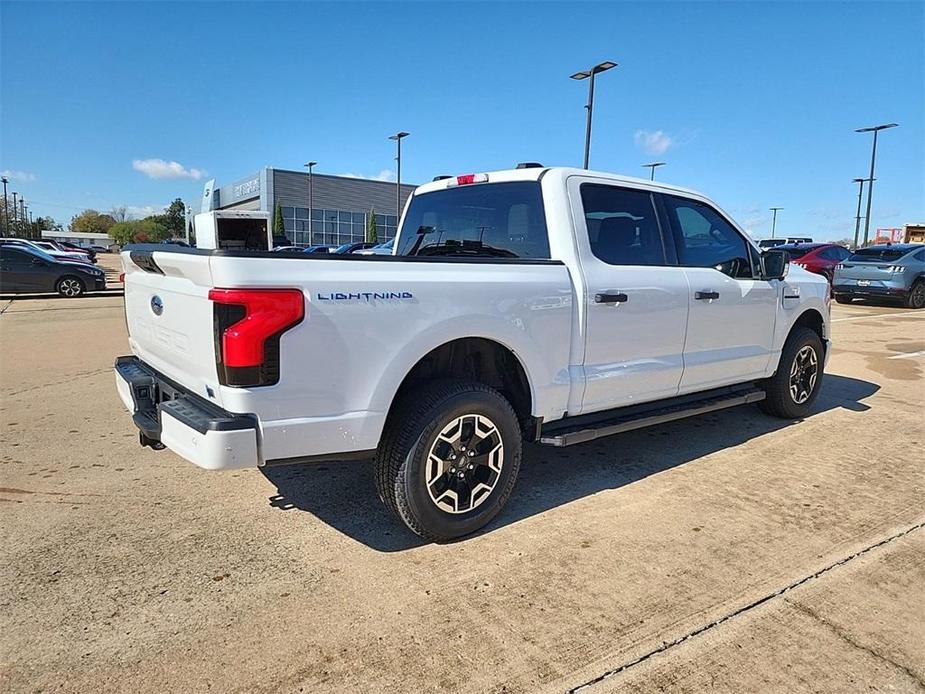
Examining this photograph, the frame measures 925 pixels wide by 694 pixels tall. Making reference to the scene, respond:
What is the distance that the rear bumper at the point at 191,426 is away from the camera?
8.40 feet

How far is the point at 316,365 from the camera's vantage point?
8.80ft

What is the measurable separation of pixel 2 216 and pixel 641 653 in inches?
3745

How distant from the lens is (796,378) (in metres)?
5.52

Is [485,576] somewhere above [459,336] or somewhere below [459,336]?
below

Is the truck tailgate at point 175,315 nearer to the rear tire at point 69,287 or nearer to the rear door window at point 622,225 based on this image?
the rear door window at point 622,225

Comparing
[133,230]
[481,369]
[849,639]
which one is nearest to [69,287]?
[481,369]

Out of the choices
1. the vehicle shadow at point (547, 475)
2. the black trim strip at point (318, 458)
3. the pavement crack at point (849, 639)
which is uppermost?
the black trim strip at point (318, 458)

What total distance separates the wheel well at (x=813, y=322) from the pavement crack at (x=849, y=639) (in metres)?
3.43

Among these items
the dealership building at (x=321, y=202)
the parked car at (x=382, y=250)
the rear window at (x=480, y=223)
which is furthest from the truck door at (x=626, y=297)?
the dealership building at (x=321, y=202)

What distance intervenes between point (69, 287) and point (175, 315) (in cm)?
1627

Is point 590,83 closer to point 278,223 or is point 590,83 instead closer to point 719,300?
point 719,300

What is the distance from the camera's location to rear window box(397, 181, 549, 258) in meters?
3.79

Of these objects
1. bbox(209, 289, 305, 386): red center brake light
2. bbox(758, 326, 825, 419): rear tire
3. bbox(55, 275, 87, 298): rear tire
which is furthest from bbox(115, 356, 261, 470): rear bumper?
bbox(55, 275, 87, 298): rear tire

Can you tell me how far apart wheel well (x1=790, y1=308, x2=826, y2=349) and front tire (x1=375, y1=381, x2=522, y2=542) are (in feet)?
11.6
